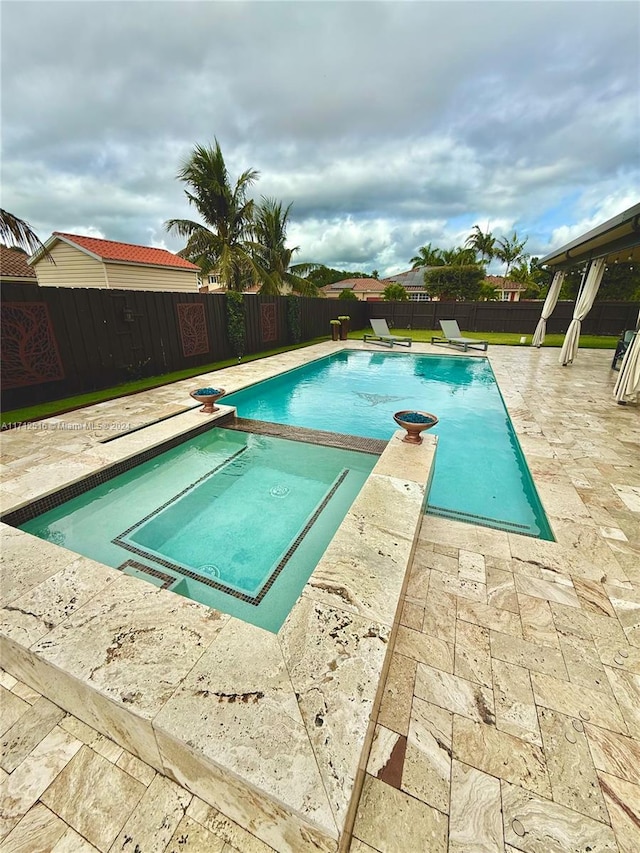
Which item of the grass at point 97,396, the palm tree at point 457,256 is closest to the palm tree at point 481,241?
the palm tree at point 457,256

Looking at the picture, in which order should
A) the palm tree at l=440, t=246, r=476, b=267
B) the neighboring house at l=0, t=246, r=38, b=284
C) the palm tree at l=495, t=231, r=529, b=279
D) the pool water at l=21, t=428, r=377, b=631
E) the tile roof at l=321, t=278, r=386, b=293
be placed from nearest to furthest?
the pool water at l=21, t=428, r=377, b=631, the neighboring house at l=0, t=246, r=38, b=284, the palm tree at l=440, t=246, r=476, b=267, the palm tree at l=495, t=231, r=529, b=279, the tile roof at l=321, t=278, r=386, b=293

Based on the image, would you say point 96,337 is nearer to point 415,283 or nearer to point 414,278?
point 415,283

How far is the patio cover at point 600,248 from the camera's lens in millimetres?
5632

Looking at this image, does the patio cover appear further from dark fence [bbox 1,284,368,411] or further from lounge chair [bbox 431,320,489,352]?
dark fence [bbox 1,284,368,411]

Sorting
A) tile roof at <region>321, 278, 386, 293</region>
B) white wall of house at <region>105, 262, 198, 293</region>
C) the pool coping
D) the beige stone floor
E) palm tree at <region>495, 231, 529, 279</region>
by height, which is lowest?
the beige stone floor

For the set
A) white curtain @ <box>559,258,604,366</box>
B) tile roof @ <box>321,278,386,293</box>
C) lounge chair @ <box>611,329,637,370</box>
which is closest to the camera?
lounge chair @ <box>611,329,637,370</box>

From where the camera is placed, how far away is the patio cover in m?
5.63

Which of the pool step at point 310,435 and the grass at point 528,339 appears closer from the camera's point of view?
the pool step at point 310,435

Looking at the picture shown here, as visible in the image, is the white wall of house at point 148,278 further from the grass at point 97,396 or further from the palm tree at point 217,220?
the grass at point 97,396

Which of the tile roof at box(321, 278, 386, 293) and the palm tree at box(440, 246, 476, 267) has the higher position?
the palm tree at box(440, 246, 476, 267)

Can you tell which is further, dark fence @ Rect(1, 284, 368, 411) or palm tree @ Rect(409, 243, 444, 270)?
palm tree @ Rect(409, 243, 444, 270)

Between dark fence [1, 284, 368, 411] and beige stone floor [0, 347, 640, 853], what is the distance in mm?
5764

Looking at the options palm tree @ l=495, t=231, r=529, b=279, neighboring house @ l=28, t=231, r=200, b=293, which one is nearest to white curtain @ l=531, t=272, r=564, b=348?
neighboring house @ l=28, t=231, r=200, b=293

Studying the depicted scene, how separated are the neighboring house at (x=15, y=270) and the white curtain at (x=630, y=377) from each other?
16778 millimetres
